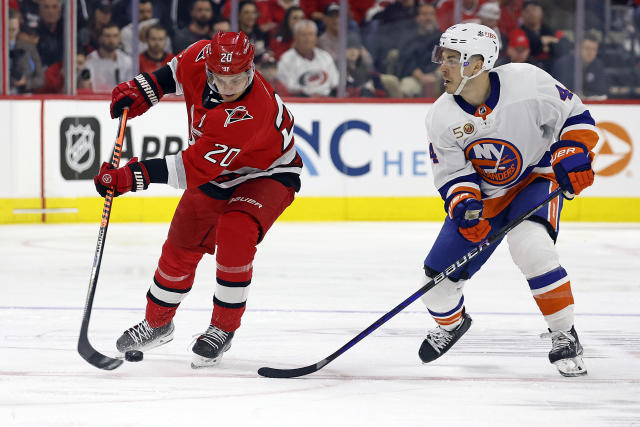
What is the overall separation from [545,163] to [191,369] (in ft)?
4.08

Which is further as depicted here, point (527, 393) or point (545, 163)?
point (545, 163)

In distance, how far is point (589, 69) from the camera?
7.95 meters

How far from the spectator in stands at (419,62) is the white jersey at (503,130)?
15.5 feet

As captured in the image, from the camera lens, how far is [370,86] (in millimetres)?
7953

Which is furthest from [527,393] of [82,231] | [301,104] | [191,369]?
[301,104]

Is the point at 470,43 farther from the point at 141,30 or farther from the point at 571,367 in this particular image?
the point at 141,30

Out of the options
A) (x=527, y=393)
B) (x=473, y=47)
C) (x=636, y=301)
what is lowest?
(x=636, y=301)

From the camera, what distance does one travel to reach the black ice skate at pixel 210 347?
3.18 meters

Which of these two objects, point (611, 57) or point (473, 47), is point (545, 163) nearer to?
point (473, 47)

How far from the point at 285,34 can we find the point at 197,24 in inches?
26.1

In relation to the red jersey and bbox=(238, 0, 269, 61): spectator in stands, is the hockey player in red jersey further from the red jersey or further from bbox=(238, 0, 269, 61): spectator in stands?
bbox=(238, 0, 269, 61): spectator in stands

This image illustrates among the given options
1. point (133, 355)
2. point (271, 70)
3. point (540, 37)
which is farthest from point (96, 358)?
point (540, 37)

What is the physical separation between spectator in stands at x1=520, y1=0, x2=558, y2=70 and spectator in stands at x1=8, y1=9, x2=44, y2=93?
3.57 metres

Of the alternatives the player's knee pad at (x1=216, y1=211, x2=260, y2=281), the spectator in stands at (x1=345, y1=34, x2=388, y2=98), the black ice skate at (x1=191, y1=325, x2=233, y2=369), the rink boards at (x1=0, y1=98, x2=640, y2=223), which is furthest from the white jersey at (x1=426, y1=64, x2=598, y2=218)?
the spectator in stands at (x1=345, y1=34, x2=388, y2=98)
